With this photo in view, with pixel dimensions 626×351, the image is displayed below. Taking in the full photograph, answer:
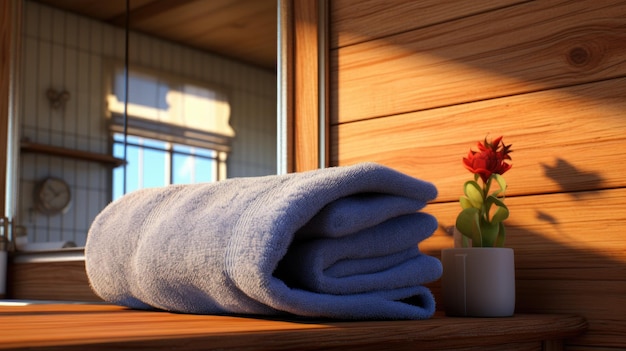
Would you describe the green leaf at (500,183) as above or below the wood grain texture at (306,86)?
below

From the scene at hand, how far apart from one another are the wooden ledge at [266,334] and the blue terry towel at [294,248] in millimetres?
31

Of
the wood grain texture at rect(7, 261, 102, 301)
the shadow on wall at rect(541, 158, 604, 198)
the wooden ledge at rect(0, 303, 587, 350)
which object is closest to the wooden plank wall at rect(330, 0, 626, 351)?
the shadow on wall at rect(541, 158, 604, 198)

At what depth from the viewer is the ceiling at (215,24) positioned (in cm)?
118

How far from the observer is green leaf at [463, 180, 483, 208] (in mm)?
898

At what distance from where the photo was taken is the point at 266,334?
52 centimetres

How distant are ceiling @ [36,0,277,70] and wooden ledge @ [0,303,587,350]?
20.8 inches

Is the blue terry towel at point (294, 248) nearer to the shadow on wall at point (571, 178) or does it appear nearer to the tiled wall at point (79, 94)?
the shadow on wall at point (571, 178)

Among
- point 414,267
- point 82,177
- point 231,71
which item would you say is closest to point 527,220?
point 414,267

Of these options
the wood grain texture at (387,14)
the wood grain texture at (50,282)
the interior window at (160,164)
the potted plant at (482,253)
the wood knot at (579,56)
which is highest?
the wood grain texture at (387,14)

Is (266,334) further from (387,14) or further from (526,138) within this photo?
(387,14)

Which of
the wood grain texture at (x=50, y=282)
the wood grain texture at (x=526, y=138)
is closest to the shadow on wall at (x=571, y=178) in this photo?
the wood grain texture at (x=526, y=138)

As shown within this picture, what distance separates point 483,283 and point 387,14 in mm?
395

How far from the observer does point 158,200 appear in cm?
85

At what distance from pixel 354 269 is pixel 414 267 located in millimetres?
72
